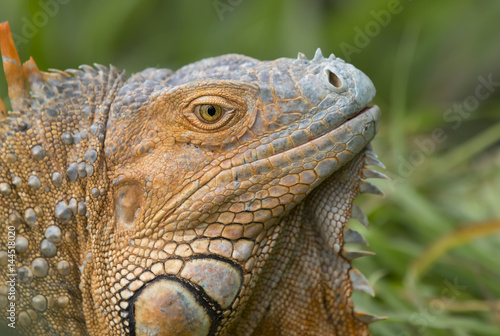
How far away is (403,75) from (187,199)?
172 inches

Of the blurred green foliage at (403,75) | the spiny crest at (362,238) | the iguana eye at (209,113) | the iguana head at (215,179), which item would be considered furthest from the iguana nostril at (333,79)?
the blurred green foliage at (403,75)

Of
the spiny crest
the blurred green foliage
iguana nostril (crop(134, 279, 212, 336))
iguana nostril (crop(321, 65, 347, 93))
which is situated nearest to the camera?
iguana nostril (crop(134, 279, 212, 336))

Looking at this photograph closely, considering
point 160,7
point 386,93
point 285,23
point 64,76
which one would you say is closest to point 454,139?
point 386,93

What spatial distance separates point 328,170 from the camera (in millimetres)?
2398

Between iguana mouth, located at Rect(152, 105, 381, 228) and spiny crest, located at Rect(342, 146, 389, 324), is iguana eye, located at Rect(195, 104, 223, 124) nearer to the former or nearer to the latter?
iguana mouth, located at Rect(152, 105, 381, 228)

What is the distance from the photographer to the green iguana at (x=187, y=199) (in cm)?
239

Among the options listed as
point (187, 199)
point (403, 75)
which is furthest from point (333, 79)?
point (403, 75)

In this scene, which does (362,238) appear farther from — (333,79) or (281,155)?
Result: (333,79)

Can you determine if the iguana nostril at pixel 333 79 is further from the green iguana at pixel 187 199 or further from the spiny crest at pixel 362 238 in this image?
the spiny crest at pixel 362 238

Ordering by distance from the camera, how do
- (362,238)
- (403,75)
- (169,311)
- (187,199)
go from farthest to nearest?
1. (403,75)
2. (362,238)
3. (187,199)
4. (169,311)

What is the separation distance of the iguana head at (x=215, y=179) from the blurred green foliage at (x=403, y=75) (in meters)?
1.53

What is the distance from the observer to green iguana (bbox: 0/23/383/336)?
7.83 feet

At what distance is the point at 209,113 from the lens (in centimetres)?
243

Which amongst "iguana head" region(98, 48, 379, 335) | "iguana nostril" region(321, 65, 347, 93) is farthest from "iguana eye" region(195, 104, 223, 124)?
"iguana nostril" region(321, 65, 347, 93)
